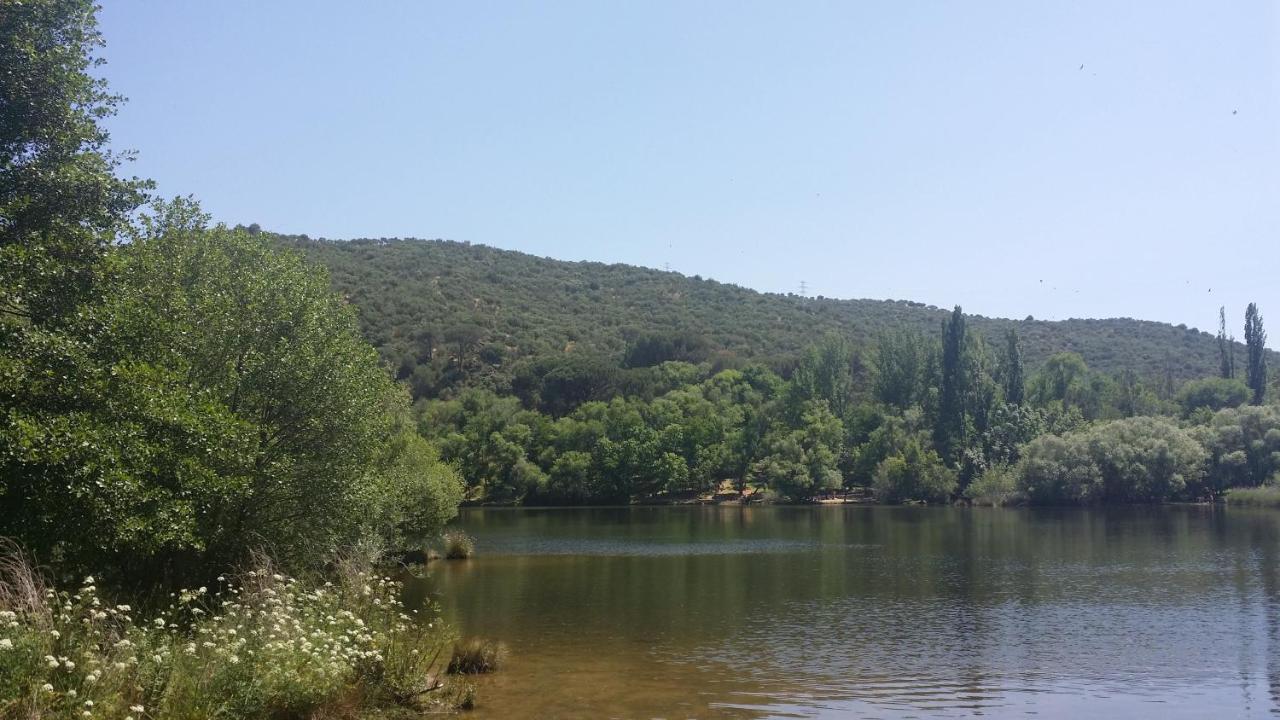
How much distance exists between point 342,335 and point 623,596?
17.1 metres

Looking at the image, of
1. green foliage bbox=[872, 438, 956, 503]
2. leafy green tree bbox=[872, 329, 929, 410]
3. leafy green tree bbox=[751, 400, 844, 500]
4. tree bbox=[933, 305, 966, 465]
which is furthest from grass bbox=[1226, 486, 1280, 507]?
leafy green tree bbox=[751, 400, 844, 500]

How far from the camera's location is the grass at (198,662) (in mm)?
12984

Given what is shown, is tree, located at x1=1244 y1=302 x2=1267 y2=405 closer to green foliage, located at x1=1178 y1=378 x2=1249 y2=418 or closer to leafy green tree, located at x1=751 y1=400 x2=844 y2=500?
green foliage, located at x1=1178 y1=378 x2=1249 y2=418

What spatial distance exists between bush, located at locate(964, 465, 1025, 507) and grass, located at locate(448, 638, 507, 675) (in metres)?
86.9

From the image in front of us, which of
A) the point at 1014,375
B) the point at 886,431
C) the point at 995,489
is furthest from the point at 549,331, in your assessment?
the point at 995,489

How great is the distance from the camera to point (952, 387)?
377 ft

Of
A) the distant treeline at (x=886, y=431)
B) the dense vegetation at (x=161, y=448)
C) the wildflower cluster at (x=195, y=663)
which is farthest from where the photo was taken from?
the distant treeline at (x=886, y=431)

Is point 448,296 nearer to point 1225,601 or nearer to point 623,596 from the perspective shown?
point 623,596

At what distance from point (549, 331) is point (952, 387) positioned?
6918cm

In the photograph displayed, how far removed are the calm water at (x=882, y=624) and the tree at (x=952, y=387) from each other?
49.5 m

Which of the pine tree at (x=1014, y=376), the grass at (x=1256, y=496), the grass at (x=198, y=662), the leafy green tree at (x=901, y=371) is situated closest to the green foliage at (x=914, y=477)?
the pine tree at (x=1014, y=376)

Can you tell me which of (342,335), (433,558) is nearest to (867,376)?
(433,558)

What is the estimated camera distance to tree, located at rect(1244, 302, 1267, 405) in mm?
115537

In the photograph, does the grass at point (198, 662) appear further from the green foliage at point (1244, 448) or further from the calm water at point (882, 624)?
the green foliage at point (1244, 448)
